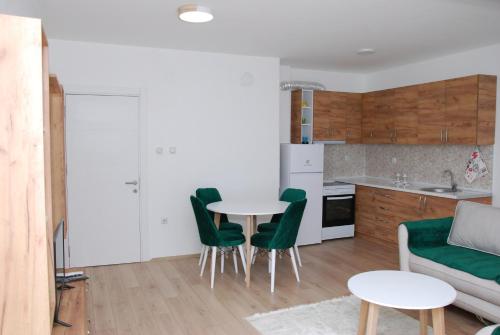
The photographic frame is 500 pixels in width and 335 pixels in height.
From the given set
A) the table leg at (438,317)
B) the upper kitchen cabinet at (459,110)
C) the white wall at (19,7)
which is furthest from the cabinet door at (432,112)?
the white wall at (19,7)

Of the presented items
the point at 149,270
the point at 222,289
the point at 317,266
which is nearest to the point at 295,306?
the point at 222,289

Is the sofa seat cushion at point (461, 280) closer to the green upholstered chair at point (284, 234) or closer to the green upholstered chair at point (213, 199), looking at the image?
the green upholstered chair at point (284, 234)

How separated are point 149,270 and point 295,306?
73.5 inches

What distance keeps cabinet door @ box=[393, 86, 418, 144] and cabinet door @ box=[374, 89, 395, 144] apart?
0.08m

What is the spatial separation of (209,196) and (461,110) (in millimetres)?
3173

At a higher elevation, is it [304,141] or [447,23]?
[447,23]

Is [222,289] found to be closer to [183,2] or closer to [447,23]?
[183,2]

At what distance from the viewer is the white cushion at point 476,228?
137 inches

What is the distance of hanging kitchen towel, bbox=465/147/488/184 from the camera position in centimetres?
485

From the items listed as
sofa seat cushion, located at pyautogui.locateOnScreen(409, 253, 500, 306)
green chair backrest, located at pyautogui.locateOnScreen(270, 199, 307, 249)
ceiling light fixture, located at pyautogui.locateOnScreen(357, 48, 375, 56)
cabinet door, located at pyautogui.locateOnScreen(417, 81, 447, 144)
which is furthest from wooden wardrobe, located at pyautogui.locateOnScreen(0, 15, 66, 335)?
cabinet door, located at pyautogui.locateOnScreen(417, 81, 447, 144)

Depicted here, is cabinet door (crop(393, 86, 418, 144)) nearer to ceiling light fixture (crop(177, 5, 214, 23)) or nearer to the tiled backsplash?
the tiled backsplash

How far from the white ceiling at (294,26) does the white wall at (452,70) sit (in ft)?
0.57

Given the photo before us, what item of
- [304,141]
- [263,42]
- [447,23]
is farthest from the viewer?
[304,141]

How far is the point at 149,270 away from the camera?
15.0 ft
